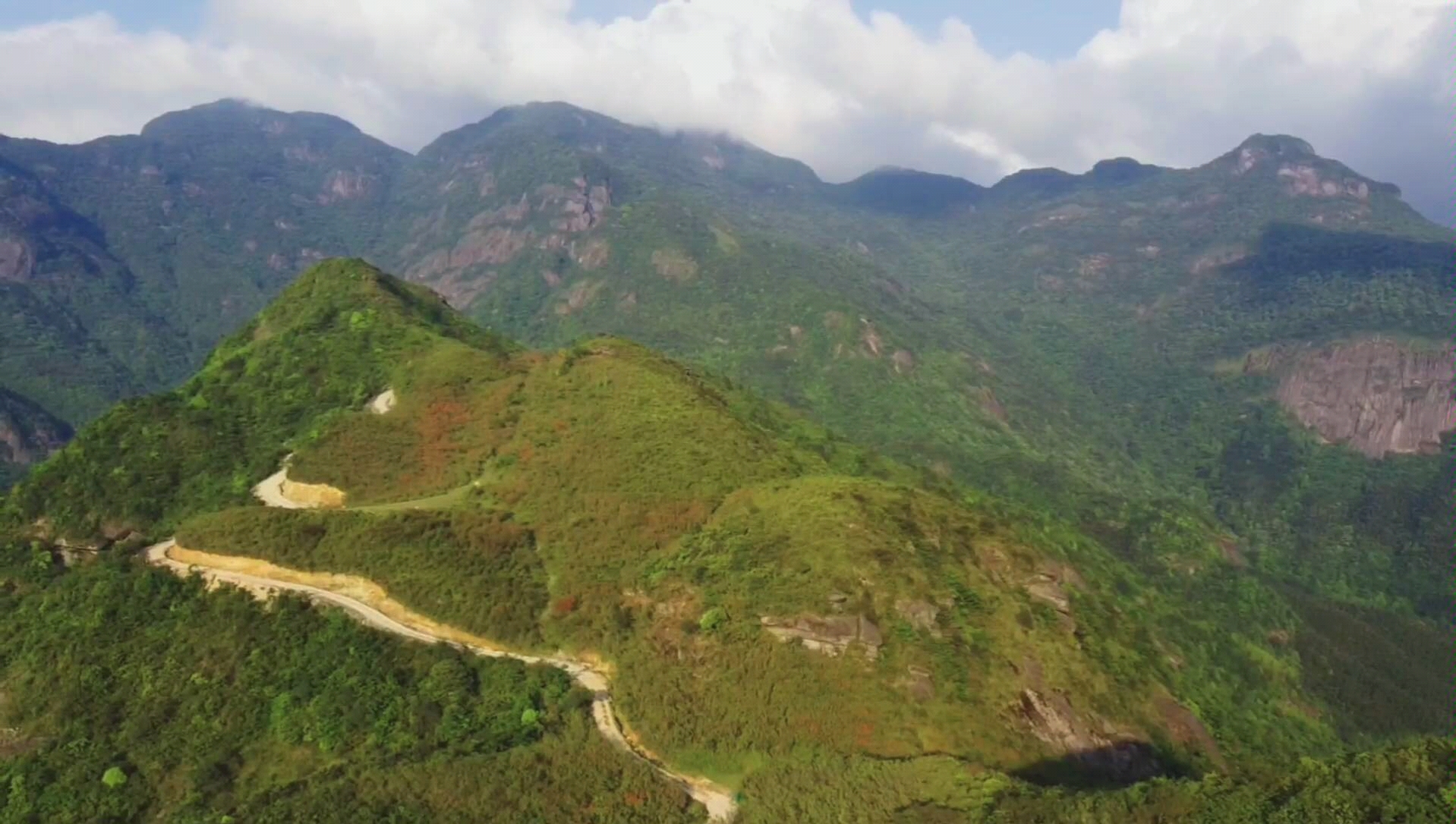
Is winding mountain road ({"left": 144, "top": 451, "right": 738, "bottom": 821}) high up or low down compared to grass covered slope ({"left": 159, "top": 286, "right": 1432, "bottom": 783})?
down

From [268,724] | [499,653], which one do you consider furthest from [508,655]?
[268,724]

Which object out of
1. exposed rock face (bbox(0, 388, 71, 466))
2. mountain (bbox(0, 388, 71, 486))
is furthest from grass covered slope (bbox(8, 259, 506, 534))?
exposed rock face (bbox(0, 388, 71, 466))

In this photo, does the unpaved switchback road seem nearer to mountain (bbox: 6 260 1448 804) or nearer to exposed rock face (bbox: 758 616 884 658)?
mountain (bbox: 6 260 1448 804)

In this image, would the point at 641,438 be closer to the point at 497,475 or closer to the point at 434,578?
the point at 497,475

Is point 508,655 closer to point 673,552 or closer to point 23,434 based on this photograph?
point 673,552

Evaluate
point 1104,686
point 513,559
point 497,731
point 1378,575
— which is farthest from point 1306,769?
point 1378,575

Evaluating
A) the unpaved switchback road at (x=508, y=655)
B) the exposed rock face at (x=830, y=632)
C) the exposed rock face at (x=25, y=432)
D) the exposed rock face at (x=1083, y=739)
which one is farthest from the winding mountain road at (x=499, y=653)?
the exposed rock face at (x=25, y=432)

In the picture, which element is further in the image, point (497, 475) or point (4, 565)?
point (497, 475)

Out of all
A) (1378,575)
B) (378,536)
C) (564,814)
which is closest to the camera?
(564,814)
